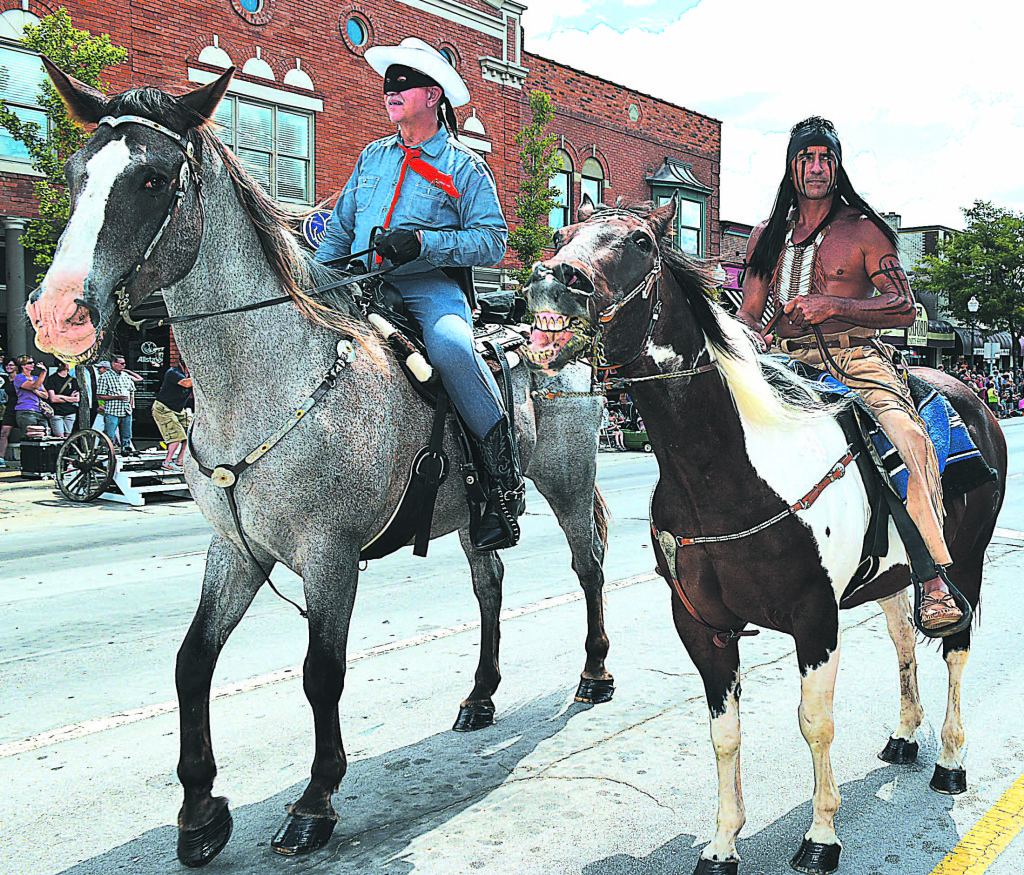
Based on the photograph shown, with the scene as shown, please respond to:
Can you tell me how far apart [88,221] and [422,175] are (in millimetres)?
1694

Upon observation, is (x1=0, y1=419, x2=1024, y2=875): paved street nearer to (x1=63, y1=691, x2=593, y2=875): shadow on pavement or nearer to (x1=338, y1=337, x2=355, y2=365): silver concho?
(x1=63, y1=691, x2=593, y2=875): shadow on pavement

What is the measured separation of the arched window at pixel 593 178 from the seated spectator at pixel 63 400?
53.3ft

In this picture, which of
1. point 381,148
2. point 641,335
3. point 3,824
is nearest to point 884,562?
point 641,335

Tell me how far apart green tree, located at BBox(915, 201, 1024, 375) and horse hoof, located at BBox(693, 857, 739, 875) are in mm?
46682

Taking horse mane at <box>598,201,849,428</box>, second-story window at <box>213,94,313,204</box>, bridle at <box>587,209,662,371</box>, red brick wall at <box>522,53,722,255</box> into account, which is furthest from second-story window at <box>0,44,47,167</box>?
horse mane at <box>598,201,849,428</box>

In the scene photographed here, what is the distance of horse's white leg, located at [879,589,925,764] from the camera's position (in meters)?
4.30

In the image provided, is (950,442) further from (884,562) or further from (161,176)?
(161,176)

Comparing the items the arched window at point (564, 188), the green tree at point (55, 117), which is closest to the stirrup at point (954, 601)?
the green tree at point (55, 117)

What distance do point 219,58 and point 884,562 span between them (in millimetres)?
19130

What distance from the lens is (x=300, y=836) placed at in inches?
135

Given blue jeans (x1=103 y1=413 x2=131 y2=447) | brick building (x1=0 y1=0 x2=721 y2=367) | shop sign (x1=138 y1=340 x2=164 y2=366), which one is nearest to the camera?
blue jeans (x1=103 y1=413 x2=131 y2=447)

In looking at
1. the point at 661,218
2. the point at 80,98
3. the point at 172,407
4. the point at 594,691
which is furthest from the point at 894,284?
the point at 172,407

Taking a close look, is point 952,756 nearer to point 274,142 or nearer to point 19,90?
point 19,90

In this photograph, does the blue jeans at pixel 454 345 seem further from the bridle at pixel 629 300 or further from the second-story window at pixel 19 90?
the second-story window at pixel 19 90
